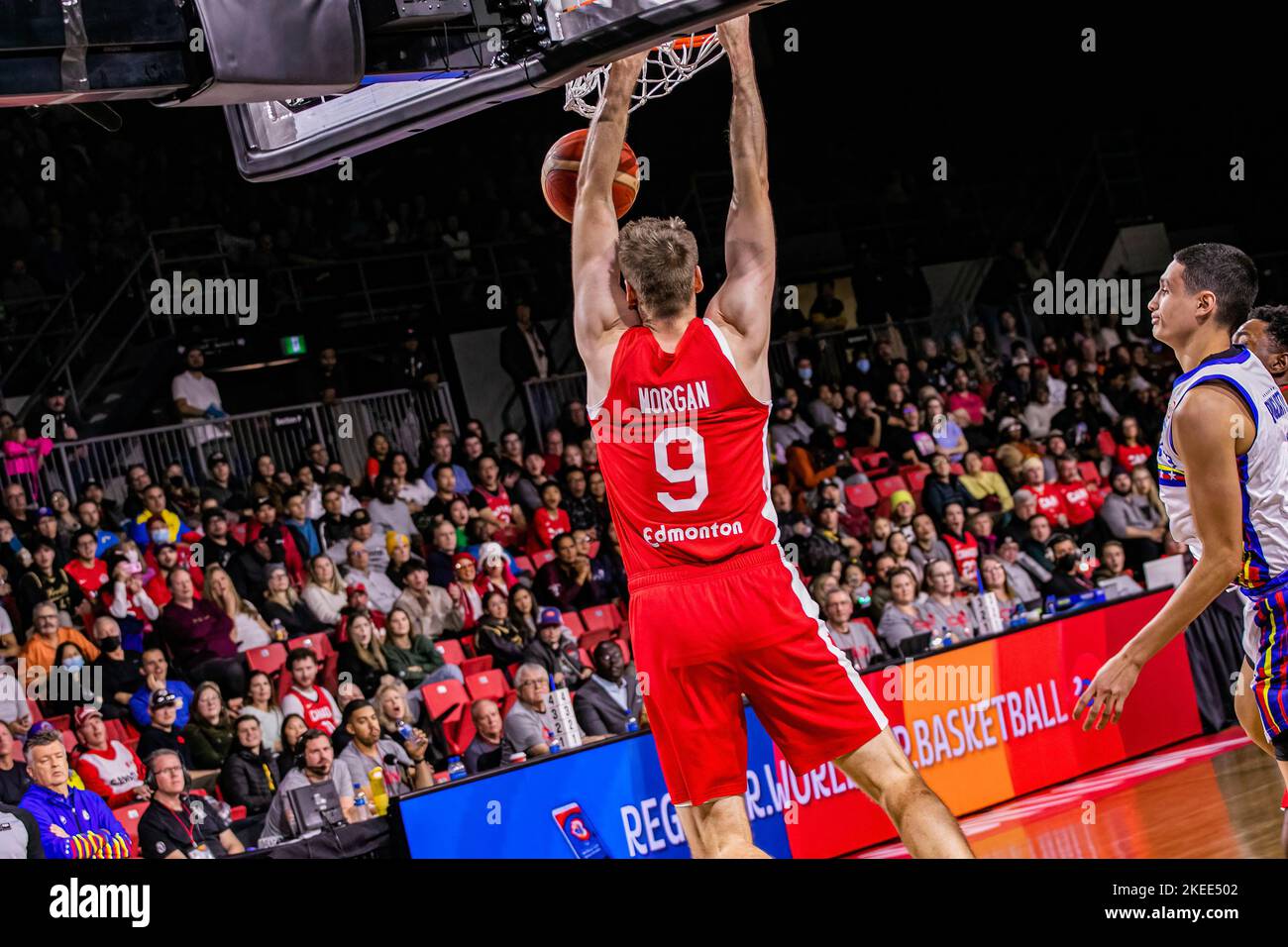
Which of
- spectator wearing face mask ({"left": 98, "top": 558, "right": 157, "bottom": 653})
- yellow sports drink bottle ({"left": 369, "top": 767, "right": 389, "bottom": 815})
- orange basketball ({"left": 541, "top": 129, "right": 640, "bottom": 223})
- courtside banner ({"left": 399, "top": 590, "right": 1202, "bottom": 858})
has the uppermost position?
orange basketball ({"left": 541, "top": 129, "right": 640, "bottom": 223})

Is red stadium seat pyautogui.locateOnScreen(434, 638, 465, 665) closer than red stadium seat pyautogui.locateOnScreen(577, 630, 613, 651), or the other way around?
red stadium seat pyautogui.locateOnScreen(434, 638, 465, 665)

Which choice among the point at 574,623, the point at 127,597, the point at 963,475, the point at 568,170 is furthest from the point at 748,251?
the point at 963,475

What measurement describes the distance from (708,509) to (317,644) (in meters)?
6.28

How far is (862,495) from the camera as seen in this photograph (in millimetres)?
13242

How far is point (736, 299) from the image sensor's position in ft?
13.1

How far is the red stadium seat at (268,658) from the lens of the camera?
30.5 feet

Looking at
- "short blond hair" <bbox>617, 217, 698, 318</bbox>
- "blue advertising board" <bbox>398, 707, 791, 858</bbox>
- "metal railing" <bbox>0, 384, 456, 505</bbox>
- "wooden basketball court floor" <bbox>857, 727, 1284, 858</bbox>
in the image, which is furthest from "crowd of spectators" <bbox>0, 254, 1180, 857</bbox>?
"short blond hair" <bbox>617, 217, 698, 318</bbox>

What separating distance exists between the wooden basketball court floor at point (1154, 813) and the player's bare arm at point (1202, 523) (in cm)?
305

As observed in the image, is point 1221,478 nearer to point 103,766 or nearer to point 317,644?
point 103,766

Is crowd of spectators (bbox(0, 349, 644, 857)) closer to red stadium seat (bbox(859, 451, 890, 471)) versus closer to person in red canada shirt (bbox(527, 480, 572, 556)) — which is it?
person in red canada shirt (bbox(527, 480, 572, 556))

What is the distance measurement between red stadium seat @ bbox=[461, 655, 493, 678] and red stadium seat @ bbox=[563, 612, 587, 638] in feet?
3.07

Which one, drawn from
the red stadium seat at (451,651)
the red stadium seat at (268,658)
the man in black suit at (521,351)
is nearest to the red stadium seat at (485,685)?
the red stadium seat at (451,651)

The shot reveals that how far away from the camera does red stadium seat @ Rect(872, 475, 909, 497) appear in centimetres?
1331
